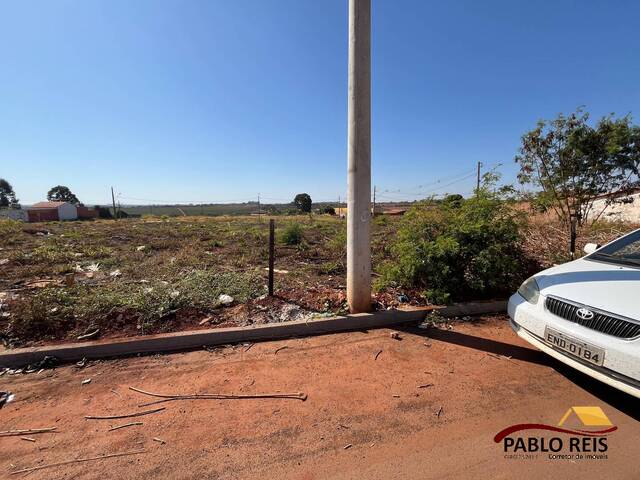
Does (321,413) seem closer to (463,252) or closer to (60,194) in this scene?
(463,252)

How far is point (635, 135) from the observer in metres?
5.75

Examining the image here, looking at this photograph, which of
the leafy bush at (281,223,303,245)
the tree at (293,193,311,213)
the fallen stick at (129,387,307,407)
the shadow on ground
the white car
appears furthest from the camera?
the tree at (293,193,311,213)

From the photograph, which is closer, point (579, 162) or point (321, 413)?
point (321, 413)

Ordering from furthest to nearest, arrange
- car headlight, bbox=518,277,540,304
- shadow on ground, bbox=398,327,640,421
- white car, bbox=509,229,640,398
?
1. car headlight, bbox=518,277,540,304
2. shadow on ground, bbox=398,327,640,421
3. white car, bbox=509,229,640,398

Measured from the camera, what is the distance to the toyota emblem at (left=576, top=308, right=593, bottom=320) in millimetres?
2235

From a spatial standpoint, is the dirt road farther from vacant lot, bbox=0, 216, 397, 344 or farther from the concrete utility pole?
the concrete utility pole

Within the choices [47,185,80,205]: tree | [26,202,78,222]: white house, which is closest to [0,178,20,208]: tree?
[47,185,80,205]: tree

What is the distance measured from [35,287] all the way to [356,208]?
19.2ft

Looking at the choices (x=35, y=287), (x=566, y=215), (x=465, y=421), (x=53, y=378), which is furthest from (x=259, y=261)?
(x=566, y=215)

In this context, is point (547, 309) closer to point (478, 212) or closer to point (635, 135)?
point (478, 212)

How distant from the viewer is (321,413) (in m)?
2.24

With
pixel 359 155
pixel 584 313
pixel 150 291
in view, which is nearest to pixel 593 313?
pixel 584 313

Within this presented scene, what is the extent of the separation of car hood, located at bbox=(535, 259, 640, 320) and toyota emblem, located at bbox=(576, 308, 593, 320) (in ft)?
0.18

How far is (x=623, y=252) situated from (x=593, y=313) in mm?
1486
